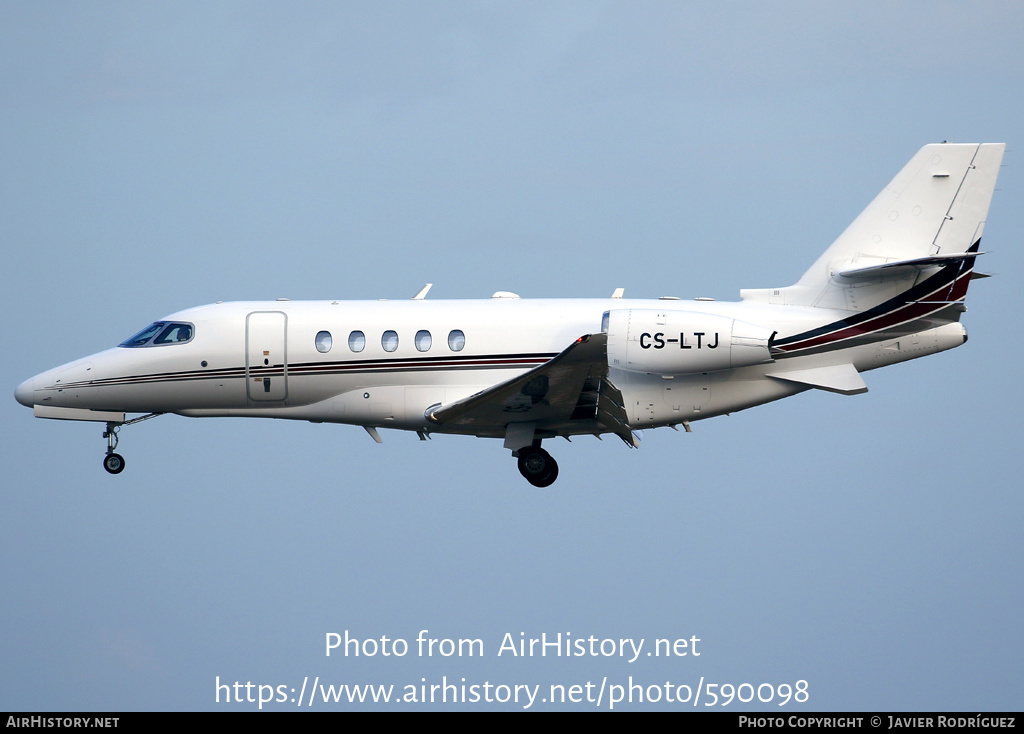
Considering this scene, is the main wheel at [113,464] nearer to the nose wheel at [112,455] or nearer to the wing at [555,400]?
the nose wheel at [112,455]

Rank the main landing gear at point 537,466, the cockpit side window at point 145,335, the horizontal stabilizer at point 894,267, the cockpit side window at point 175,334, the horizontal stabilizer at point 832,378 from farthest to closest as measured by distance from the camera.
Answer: the cockpit side window at point 145,335 → the cockpit side window at point 175,334 → the main landing gear at point 537,466 → the horizontal stabilizer at point 832,378 → the horizontal stabilizer at point 894,267

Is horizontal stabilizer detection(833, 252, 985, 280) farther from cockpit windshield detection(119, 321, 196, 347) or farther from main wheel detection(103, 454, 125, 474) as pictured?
main wheel detection(103, 454, 125, 474)

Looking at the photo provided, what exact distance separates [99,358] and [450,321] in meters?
6.14

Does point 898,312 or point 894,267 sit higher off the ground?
point 894,267

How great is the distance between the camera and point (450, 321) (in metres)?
21.1

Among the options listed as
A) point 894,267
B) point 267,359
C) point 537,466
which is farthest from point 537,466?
point 894,267

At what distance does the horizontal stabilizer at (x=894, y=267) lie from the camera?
1977 cm

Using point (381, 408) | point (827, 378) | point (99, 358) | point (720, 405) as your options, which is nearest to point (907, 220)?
point (827, 378)

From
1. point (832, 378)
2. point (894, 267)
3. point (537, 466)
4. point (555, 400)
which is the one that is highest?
point (894, 267)

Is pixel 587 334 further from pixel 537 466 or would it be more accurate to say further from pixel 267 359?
pixel 267 359

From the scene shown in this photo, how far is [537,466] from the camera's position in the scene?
21219 millimetres

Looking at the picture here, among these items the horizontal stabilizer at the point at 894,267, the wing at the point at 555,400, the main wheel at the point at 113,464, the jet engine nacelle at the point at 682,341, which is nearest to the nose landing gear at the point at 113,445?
the main wheel at the point at 113,464

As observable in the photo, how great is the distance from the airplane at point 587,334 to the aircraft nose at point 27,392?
86 centimetres

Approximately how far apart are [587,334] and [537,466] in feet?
8.40
